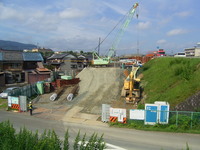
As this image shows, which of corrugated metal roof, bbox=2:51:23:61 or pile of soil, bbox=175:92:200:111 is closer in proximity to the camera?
pile of soil, bbox=175:92:200:111

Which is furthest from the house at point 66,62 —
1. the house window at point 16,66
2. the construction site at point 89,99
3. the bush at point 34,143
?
the bush at point 34,143

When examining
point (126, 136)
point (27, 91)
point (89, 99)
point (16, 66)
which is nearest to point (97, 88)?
point (89, 99)

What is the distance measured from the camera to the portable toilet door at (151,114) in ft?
45.2

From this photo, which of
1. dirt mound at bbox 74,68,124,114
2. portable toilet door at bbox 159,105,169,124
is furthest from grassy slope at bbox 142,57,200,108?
dirt mound at bbox 74,68,124,114

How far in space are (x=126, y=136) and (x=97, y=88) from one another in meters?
13.8

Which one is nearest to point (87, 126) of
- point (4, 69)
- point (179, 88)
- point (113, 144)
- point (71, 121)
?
point (71, 121)

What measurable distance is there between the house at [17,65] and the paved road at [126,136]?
2174 cm

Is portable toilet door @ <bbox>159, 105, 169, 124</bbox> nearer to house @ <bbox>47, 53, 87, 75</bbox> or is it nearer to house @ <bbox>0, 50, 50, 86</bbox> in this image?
house @ <bbox>0, 50, 50, 86</bbox>

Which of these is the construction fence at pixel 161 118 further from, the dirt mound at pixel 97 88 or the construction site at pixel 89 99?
the dirt mound at pixel 97 88

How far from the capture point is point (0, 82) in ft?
101

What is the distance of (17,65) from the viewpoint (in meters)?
40.0

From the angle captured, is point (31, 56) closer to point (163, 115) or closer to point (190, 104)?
point (163, 115)

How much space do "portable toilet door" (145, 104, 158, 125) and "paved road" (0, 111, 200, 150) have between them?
1.24 m

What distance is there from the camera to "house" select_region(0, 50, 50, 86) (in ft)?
118
